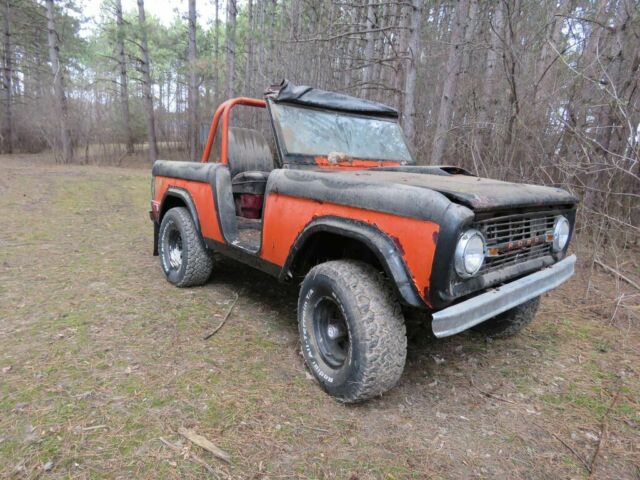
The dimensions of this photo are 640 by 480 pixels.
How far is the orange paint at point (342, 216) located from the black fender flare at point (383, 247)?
3cm

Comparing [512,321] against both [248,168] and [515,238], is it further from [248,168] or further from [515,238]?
[248,168]

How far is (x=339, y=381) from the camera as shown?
85.7 inches

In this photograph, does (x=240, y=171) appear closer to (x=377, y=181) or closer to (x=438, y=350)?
(x=377, y=181)

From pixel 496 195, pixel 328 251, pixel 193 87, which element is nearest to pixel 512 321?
pixel 496 195

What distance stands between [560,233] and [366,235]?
1.36m

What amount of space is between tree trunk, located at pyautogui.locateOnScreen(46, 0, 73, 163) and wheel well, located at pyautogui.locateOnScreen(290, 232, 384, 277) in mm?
18460

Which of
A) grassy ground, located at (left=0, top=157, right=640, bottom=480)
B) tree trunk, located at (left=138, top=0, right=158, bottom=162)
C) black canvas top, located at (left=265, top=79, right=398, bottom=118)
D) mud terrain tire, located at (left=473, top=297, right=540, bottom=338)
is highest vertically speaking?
tree trunk, located at (left=138, top=0, right=158, bottom=162)

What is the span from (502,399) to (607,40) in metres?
4.92

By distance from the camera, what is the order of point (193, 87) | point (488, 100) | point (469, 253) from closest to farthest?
point (469, 253) < point (488, 100) < point (193, 87)

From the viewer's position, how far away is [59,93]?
1686 centimetres

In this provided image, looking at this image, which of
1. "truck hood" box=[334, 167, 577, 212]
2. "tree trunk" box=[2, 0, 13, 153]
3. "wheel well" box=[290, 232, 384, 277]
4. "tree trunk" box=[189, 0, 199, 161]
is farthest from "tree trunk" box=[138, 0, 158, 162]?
"truck hood" box=[334, 167, 577, 212]

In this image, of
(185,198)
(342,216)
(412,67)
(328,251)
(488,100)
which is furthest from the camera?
(488,100)

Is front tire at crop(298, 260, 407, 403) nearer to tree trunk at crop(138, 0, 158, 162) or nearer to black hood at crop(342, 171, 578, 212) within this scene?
black hood at crop(342, 171, 578, 212)

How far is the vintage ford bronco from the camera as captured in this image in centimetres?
186
